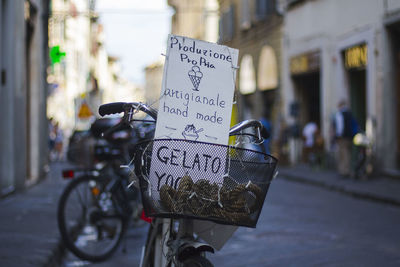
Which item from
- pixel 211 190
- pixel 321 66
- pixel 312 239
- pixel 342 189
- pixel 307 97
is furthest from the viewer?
pixel 307 97

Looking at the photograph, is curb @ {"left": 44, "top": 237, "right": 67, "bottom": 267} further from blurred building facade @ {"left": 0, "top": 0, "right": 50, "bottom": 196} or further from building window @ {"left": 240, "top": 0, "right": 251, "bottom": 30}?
building window @ {"left": 240, "top": 0, "right": 251, "bottom": 30}

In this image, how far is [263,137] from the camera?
3367mm

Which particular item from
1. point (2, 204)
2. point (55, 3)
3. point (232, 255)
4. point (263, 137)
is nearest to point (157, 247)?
point (263, 137)

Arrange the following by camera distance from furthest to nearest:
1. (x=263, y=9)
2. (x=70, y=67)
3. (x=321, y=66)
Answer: (x=70, y=67)
(x=263, y=9)
(x=321, y=66)

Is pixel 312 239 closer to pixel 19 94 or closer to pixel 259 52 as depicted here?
pixel 19 94

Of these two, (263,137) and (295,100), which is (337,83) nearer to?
(295,100)

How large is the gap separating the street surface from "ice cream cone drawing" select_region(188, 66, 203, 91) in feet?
9.04

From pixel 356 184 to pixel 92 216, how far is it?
8299 millimetres

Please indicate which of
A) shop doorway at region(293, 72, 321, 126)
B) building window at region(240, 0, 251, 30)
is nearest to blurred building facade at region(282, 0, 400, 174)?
shop doorway at region(293, 72, 321, 126)

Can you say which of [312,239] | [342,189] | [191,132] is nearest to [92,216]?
[312,239]

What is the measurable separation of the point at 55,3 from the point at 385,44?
53.7 ft

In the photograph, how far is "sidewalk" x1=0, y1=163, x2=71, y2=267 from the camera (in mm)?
5021

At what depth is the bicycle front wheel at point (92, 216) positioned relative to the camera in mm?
5395

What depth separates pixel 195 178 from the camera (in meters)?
2.78
